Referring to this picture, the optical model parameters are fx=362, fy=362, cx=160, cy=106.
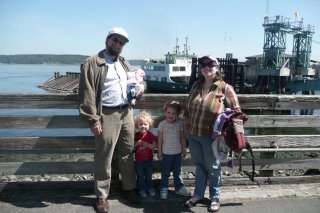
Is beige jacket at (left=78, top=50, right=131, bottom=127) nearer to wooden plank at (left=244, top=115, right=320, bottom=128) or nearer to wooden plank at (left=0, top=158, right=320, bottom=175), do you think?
wooden plank at (left=0, top=158, right=320, bottom=175)

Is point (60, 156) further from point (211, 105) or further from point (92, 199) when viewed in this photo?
point (211, 105)

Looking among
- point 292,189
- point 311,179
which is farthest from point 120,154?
point 311,179

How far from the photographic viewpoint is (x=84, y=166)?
15.1 ft

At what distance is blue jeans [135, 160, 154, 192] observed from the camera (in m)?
4.43

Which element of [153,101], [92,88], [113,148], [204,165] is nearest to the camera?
[92,88]

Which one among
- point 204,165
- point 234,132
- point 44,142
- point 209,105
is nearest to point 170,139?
point 204,165

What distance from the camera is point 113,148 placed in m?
4.06

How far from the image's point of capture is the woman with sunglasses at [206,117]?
3908mm

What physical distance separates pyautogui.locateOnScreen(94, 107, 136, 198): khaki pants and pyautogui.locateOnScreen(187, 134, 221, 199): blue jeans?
732mm

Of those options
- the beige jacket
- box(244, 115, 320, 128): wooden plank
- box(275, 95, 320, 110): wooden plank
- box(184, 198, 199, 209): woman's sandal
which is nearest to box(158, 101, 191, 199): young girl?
box(184, 198, 199, 209): woman's sandal

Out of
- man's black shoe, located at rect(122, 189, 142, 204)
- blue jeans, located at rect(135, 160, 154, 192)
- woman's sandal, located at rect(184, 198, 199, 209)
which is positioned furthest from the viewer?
blue jeans, located at rect(135, 160, 154, 192)

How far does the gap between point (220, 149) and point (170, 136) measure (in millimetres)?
667

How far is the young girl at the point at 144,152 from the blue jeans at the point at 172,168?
0.53 feet

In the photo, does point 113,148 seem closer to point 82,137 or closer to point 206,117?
point 82,137
